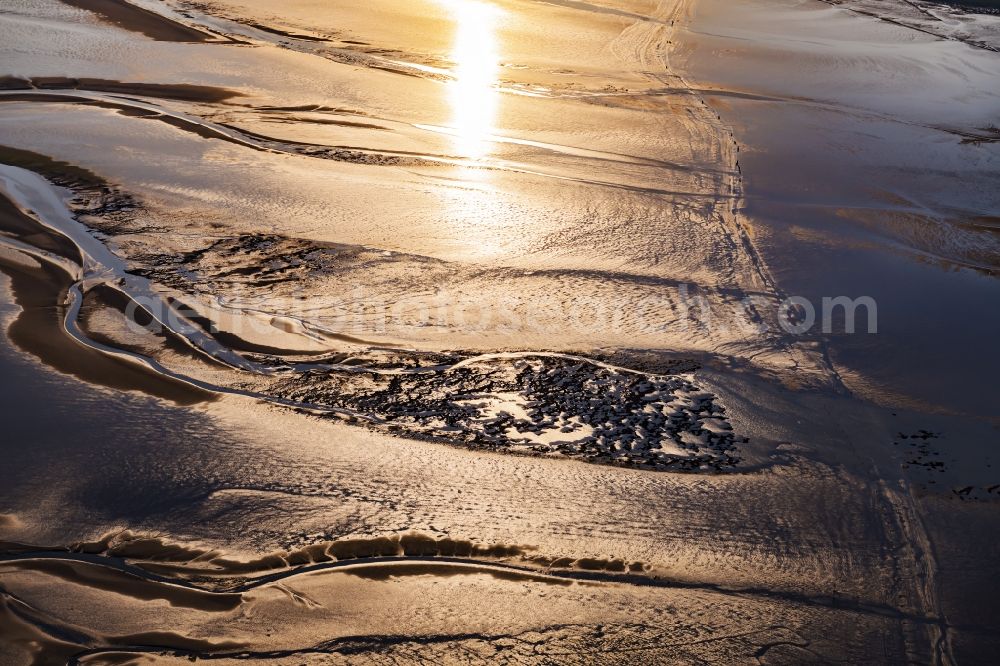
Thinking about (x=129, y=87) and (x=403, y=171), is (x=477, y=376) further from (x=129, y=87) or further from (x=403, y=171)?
(x=129, y=87)

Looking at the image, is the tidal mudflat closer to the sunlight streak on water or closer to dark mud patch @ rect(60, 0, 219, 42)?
the sunlight streak on water

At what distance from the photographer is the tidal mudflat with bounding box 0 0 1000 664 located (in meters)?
2.68

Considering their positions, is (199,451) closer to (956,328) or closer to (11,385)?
(11,385)

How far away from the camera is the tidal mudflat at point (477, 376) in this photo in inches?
105

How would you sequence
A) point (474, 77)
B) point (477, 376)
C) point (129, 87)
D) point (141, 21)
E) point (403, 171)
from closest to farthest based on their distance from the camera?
point (477, 376) → point (403, 171) → point (129, 87) → point (474, 77) → point (141, 21)

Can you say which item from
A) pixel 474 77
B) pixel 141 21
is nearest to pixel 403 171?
pixel 474 77

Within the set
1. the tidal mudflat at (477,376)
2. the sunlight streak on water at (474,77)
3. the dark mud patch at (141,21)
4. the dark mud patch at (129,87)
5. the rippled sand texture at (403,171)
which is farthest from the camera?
the dark mud patch at (141,21)

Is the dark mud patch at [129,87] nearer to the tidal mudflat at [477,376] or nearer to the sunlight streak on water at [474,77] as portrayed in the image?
the tidal mudflat at [477,376]

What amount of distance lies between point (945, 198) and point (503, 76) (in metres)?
3.95

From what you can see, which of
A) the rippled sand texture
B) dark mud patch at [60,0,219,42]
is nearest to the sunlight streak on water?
the rippled sand texture

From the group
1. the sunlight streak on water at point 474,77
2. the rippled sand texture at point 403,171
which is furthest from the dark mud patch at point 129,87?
the sunlight streak on water at point 474,77

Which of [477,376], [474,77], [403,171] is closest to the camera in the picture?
[477,376]

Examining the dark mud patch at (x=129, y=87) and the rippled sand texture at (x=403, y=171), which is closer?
the rippled sand texture at (x=403, y=171)

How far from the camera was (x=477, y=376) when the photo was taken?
3734 millimetres
